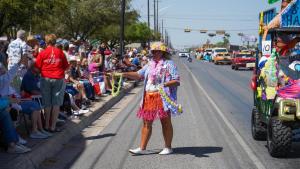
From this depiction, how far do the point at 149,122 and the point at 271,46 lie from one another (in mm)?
2887

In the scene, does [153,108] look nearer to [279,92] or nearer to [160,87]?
[160,87]

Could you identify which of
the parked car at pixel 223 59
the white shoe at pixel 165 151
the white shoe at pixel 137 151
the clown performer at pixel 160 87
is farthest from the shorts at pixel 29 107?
the parked car at pixel 223 59

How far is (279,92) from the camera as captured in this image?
820cm

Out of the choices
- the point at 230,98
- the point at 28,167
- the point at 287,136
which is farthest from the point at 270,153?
the point at 230,98

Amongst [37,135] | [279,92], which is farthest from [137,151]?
[279,92]

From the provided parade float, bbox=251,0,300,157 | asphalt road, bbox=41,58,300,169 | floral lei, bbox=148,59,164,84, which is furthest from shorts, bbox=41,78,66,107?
parade float, bbox=251,0,300,157

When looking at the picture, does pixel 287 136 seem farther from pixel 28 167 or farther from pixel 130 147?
pixel 28 167

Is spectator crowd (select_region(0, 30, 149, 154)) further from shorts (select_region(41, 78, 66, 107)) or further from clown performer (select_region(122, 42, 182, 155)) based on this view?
clown performer (select_region(122, 42, 182, 155))

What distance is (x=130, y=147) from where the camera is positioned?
9.18 meters

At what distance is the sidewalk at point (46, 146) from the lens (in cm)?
733

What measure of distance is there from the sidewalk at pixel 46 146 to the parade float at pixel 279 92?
3412 millimetres

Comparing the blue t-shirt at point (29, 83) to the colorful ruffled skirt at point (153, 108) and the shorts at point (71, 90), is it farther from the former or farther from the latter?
the colorful ruffled skirt at point (153, 108)

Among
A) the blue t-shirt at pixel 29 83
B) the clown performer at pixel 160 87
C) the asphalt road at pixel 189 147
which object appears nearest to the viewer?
the asphalt road at pixel 189 147

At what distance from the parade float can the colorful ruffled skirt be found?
1.66 meters
